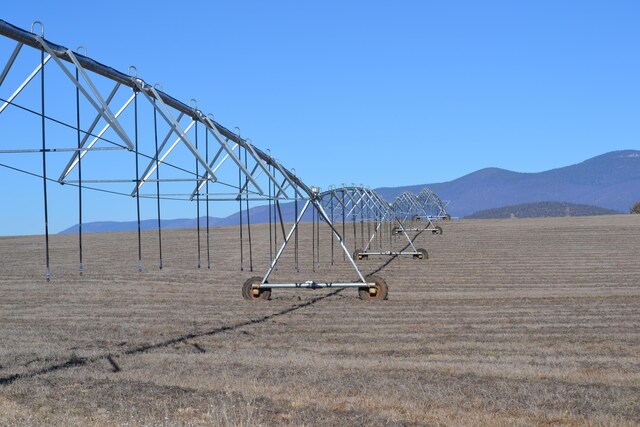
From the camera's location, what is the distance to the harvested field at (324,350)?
364 inches

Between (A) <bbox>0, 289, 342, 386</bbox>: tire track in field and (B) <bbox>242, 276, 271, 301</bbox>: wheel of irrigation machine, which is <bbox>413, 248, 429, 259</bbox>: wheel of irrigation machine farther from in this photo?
(A) <bbox>0, 289, 342, 386</bbox>: tire track in field

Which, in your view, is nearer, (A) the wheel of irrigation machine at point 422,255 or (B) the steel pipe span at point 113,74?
(B) the steel pipe span at point 113,74

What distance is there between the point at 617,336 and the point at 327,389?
284 inches

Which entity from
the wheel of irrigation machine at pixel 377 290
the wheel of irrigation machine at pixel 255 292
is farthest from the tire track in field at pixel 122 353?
the wheel of irrigation machine at pixel 377 290

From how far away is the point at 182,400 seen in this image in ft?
31.3

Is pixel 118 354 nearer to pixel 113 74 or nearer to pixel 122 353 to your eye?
pixel 122 353

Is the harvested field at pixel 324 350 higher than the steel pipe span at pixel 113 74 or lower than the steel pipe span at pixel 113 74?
lower

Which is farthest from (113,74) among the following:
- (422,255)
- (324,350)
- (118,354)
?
(422,255)

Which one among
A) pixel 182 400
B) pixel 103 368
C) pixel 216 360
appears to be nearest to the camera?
pixel 182 400

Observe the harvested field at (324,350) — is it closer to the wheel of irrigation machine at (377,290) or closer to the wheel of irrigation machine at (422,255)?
the wheel of irrigation machine at (377,290)

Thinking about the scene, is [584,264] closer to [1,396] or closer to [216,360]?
[216,360]

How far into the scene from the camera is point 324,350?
47.6ft

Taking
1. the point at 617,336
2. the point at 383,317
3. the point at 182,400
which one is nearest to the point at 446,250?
the point at 383,317

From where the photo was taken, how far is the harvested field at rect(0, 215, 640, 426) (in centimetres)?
923
